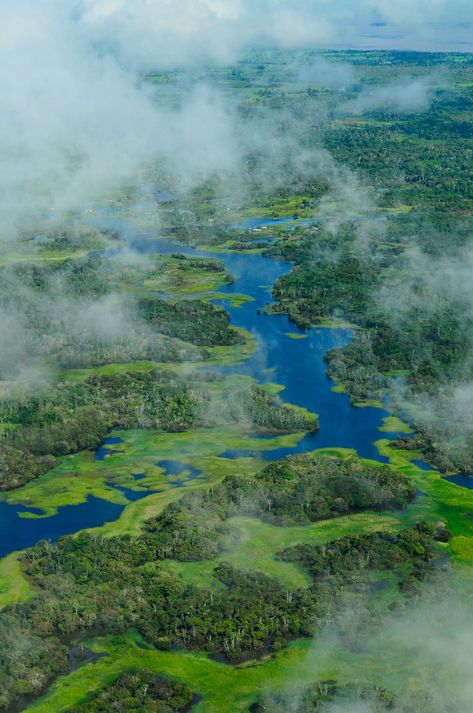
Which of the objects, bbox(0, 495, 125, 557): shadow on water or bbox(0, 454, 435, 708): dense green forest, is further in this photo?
bbox(0, 495, 125, 557): shadow on water

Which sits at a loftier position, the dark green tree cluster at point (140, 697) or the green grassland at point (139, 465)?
the green grassland at point (139, 465)

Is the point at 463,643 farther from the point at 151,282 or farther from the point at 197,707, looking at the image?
the point at 151,282

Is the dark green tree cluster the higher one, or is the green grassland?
the green grassland

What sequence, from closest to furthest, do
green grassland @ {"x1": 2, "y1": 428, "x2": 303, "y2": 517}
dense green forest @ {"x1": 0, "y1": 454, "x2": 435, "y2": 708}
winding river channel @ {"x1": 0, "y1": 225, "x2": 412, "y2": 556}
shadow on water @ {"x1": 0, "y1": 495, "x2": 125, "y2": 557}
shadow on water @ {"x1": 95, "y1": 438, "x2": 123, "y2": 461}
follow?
dense green forest @ {"x1": 0, "y1": 454, "x2": 435, "y2": 708}
shadow on water @ {"x1": 0, "y1": 495, "x2": 125, "y2": 557}
winding river channel @ {"x1": 0, "y1": 225, "x2": 412, "y2": 556}
green grassland @ {"x1": 2, "y1": 428, "x2": 303, "y2": 517}
shadow on water @ {"x1": 95, "y1": 438, "x2": 123, "y2": 461}

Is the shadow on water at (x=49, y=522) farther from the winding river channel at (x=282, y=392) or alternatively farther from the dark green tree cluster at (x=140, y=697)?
the dark green tree cluster at (x=140, y=697)

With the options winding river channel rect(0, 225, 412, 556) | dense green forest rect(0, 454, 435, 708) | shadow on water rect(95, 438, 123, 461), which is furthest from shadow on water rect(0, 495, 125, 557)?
shadow on water rect(95, 438, 123, 461)

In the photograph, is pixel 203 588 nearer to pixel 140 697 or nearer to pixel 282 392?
pixel 140 697

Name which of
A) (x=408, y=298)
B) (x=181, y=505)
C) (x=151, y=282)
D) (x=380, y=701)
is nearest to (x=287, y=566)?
(x=181, y=505)

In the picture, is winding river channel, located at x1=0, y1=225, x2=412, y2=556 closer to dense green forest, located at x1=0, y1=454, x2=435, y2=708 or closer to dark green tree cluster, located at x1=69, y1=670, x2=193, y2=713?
dense green forest, located at x1=0, y1=454, x2=435, y2=708

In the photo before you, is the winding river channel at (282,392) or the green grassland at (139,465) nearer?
the winding river channel at (282,392)

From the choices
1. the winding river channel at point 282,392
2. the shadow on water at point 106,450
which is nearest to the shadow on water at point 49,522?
the winding river channel at point 282,392
